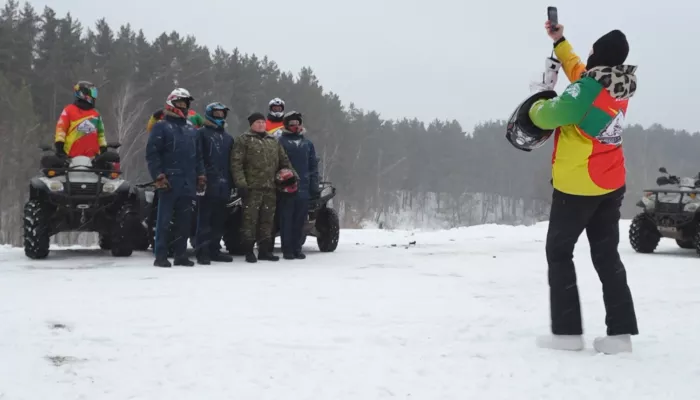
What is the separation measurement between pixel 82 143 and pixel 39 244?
63.1 inches

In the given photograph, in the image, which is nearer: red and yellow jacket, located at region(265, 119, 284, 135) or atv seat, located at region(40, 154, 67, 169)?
atv seat, located at region(40, 154, 67, 169)

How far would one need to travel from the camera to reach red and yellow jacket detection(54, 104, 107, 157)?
8641 millimetres

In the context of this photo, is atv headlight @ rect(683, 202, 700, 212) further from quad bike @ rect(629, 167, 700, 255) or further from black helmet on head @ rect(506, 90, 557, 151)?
black helmet on head @ rect(506, 90, 557, 151)

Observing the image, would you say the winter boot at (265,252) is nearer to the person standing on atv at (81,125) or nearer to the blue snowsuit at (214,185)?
the blue snowsuit at (214,185)

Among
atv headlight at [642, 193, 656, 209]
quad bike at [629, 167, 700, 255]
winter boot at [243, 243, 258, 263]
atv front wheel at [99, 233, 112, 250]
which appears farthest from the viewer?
atv headlight at [642, 193, 656, 209]

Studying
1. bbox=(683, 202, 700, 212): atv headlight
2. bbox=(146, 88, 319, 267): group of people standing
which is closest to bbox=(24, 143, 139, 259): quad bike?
bbox=(146, 88, 319, 267): group of people standing

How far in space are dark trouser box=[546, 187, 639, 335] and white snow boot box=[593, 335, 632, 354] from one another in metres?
0.04

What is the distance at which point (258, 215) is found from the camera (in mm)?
8219

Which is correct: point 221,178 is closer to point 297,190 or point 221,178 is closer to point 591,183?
point 297,190

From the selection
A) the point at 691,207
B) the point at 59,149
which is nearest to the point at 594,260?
the point at 59,149

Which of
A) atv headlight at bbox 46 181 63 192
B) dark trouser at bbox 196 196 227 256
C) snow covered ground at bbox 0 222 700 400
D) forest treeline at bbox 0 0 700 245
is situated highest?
forest treeline at bbox 0 0 700 245

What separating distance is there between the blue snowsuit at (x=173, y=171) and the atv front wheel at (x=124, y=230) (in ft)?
3.36

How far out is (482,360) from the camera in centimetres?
346

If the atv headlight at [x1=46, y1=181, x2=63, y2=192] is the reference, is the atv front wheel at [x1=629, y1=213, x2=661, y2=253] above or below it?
below
